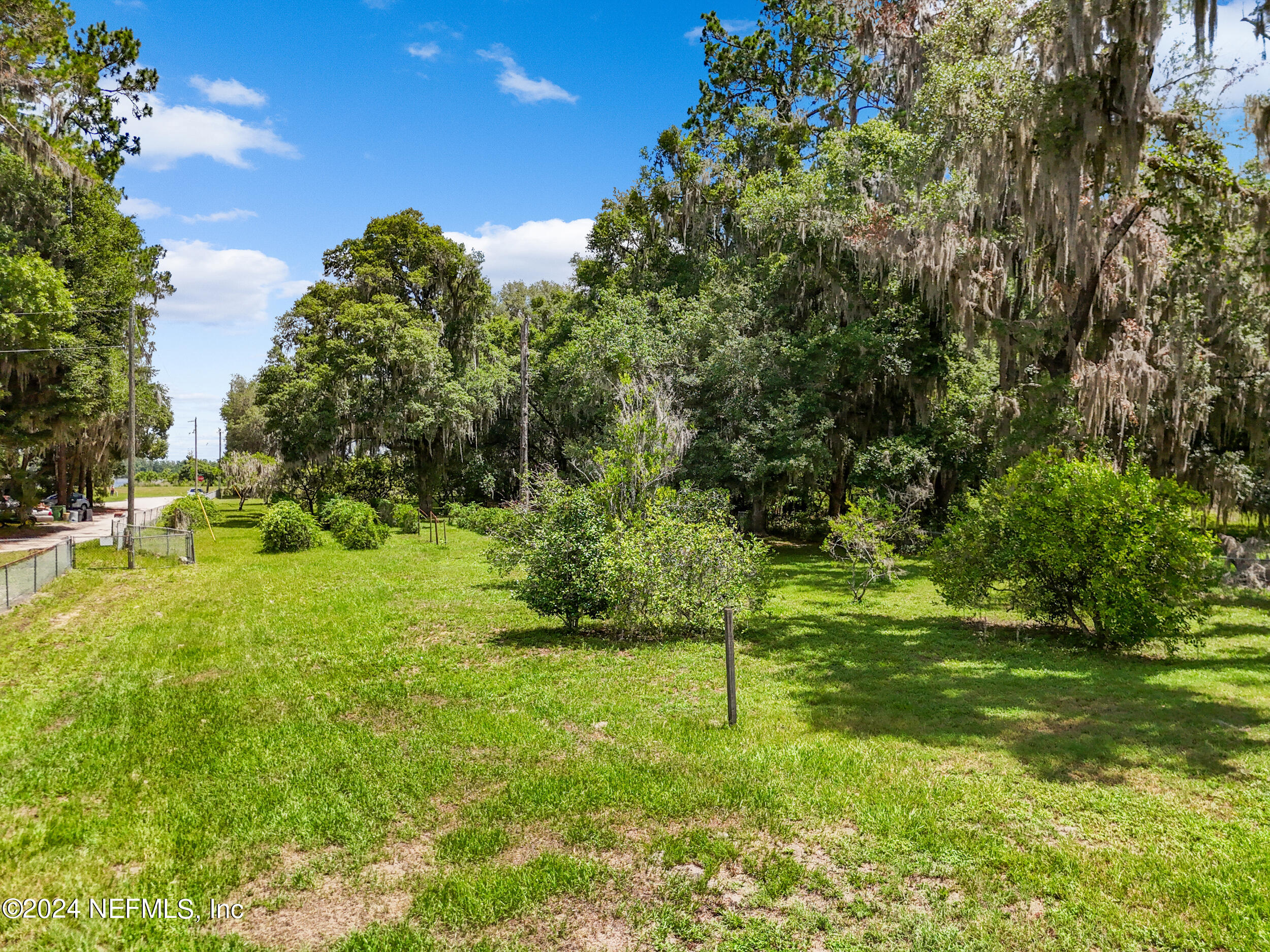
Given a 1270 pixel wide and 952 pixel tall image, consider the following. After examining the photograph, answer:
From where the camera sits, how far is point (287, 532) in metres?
23.6

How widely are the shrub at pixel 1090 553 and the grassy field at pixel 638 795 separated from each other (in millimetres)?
644

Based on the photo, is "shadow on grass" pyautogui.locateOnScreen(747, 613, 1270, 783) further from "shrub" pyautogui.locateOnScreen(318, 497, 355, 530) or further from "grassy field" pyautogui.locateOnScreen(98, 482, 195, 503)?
"grassy field" pyautogui.locateOnScreen(98, 482, 195, 503)

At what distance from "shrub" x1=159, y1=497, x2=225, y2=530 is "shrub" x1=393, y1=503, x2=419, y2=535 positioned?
707cm

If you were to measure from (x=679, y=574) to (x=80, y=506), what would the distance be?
121 feet

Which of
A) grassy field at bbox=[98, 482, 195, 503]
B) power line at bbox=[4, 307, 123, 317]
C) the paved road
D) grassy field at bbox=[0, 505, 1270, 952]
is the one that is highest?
power line at bbox=[4, 307, 123, 317]

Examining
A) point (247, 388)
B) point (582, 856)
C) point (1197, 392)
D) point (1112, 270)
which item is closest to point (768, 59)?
point (1112, 270)

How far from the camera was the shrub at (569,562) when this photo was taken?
10.6 metres

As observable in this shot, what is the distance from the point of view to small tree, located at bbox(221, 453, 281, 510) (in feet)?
128

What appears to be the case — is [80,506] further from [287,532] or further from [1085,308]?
[1085,308]

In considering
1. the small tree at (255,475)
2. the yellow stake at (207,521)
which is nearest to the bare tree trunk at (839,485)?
the yellow stake at (207,521)

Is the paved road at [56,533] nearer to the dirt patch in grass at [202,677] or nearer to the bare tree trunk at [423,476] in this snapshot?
the bare tree trunk at [423,476]

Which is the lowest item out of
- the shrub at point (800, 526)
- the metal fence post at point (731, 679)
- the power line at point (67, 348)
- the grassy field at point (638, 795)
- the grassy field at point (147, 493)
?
the grassy field at point (147, 493)

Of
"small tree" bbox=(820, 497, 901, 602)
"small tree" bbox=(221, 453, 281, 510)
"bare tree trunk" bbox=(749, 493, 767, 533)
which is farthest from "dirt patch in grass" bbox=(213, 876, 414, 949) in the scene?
"small tree" bbox=(221, 453, 281, 510)

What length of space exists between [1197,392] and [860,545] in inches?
385
